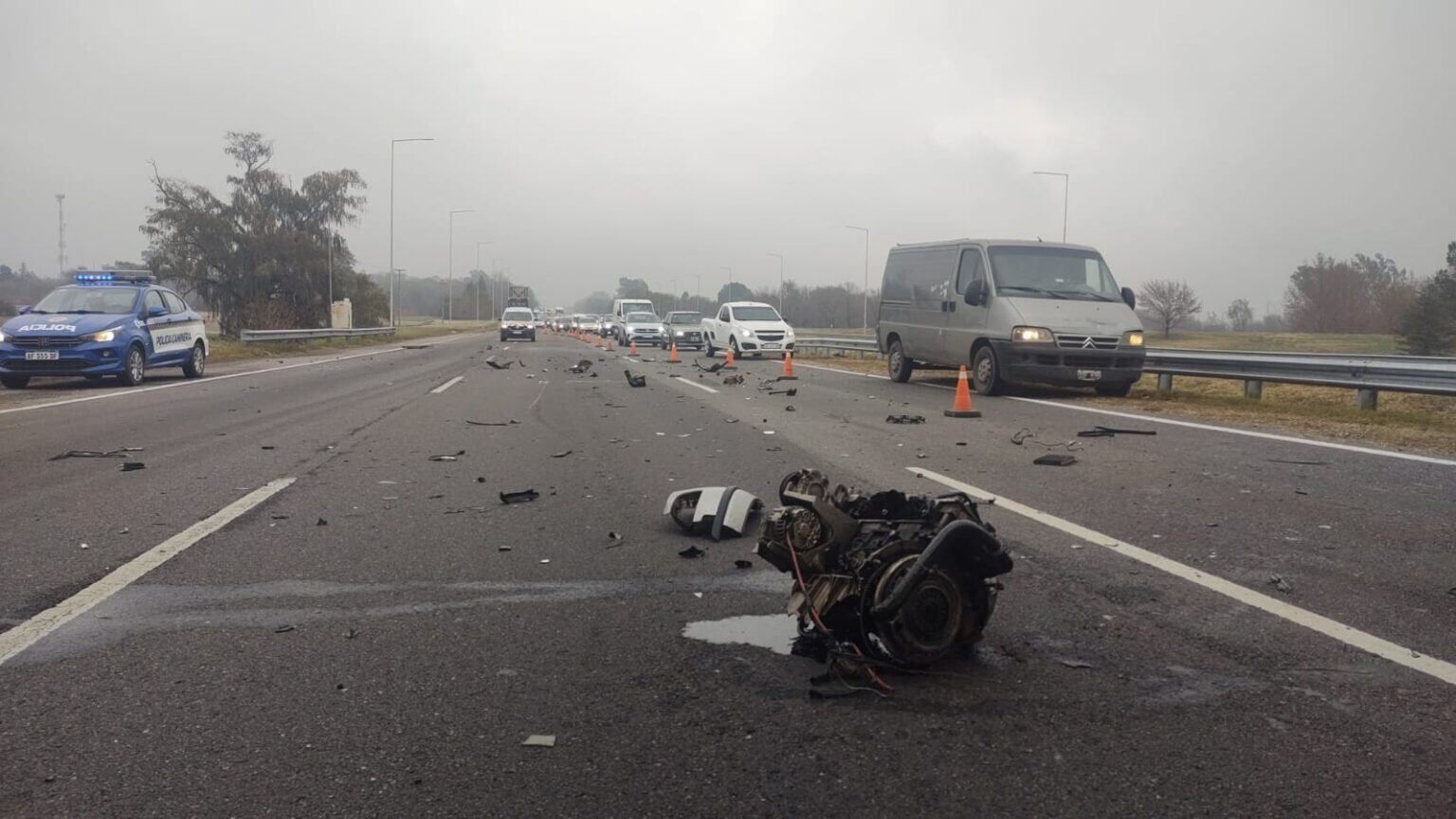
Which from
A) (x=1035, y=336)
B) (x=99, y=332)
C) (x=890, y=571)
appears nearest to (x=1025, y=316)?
(x=1035, y=336)

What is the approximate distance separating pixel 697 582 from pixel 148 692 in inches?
95.3

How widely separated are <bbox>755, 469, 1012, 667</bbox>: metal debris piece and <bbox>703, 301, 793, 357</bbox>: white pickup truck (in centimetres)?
2563

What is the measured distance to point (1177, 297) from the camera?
52.3 m

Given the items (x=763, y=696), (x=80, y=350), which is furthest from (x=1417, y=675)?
(x=80, y=350)

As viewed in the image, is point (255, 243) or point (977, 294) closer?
point (977, 294)

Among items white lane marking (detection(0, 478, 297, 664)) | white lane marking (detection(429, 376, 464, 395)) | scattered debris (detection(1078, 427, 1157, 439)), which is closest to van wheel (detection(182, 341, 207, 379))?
white lane marking (detection(429, 376, 464, 395))

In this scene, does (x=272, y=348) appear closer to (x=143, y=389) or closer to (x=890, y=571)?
(x=143, y=389)

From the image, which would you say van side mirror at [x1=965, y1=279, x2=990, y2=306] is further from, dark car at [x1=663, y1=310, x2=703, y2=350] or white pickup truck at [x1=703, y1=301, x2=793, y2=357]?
dark car at [x1=663, y1=310, x2=703, y2=350]

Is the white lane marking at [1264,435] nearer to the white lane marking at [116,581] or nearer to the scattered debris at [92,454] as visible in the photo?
the white lane marking at [116,581]

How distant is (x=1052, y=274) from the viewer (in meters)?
15.7

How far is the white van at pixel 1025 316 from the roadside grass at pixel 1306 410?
693 mm

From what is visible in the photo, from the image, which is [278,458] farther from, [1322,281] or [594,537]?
[1322,281]

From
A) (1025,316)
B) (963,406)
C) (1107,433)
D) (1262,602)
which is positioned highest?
(1025,316)

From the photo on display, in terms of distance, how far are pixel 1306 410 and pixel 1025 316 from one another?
12.9ft
